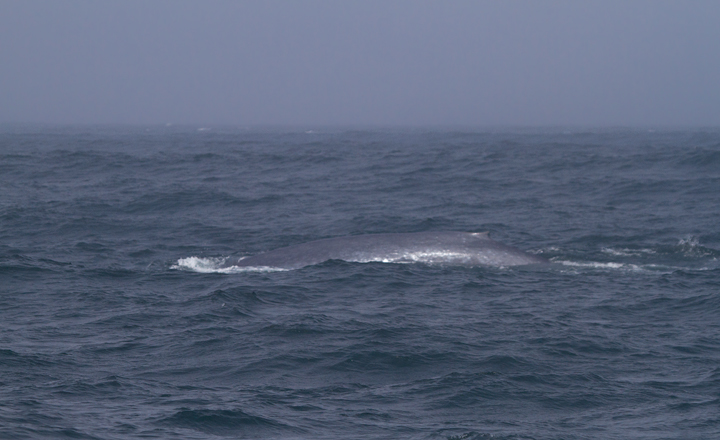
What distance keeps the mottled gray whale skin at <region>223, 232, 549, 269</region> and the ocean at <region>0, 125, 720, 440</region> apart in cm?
28

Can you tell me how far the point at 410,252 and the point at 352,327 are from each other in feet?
14.5

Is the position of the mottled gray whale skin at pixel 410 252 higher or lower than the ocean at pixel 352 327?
higher

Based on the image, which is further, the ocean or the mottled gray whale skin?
the mottled gray whale skin

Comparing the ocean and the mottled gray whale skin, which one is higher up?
the mottled gray whale skin

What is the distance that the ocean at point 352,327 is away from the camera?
8586 mm

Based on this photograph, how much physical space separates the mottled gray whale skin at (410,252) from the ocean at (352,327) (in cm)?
28

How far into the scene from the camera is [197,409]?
8625 mm

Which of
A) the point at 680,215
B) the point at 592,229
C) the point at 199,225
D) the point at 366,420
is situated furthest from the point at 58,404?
the point at 680,215

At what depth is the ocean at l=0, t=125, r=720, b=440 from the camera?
8586mm

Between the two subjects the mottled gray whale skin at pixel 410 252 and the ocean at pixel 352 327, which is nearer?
the ocean at pixel 352 327

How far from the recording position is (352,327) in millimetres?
12297

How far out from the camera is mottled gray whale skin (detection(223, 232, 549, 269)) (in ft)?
53.0

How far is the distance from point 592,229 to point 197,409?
51.2 feet

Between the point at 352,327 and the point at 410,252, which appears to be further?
the point at 410,252
